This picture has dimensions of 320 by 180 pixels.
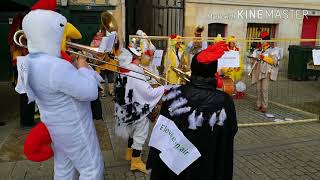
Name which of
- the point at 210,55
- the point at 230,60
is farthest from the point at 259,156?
the point at 210,55

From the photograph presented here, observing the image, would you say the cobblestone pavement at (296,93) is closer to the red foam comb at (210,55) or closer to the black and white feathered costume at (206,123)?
the black and white feathered costume at (206,123)

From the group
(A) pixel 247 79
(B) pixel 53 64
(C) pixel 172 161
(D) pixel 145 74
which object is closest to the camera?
(C) pixel 172 161

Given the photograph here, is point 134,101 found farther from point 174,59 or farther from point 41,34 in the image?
point 174,59

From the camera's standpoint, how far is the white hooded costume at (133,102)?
4.41m

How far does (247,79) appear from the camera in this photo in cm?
904

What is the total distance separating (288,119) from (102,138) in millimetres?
3961

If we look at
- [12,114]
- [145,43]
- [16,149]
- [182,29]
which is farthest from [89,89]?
[182,29]

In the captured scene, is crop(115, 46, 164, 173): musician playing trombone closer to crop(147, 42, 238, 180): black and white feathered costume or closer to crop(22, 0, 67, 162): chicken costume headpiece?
crop(22, 0, 67, 162): chicken costume headpiece

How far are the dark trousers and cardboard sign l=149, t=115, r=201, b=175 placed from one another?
14.0 feet

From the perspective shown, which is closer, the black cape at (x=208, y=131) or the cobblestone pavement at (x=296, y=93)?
the black cape at (x=208, y=131)

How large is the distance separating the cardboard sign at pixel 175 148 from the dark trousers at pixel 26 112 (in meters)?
4.28

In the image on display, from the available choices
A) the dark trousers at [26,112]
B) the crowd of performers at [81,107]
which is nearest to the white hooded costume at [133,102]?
the crowd of performers at [81,107]

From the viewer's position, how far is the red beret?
3.15 meters

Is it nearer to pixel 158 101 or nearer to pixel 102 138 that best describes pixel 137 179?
pixel 158 101
